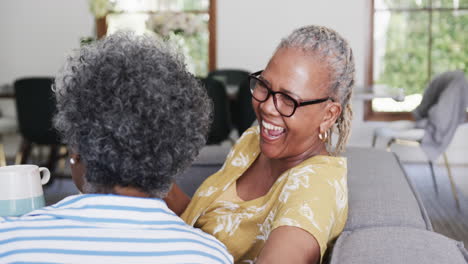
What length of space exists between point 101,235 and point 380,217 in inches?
31.7

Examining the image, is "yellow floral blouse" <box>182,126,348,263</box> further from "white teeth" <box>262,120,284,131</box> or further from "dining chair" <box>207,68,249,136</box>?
"dining chair" <box>207,68,249,136</box>

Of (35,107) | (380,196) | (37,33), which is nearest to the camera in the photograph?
(380,196)

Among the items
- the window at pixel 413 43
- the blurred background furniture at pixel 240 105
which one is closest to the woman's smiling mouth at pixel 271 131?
the blurred background furniture at pixel 240 105

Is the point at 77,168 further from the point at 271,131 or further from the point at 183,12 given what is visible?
the point at 183,12

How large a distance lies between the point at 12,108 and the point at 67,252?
209 inches

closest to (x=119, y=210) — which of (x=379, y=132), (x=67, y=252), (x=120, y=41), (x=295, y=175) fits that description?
(x=67, y=252)

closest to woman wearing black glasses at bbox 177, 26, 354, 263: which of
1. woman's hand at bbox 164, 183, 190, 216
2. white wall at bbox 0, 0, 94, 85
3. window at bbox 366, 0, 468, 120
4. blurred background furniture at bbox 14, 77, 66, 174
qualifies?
woman's hand at bbox 164, 183, 190, 216

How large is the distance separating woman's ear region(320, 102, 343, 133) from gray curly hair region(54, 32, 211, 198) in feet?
1.59

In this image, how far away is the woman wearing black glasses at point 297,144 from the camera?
3.82ft

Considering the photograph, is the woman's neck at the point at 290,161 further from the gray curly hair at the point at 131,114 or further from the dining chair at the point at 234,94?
the dining chair at the point at 234,94

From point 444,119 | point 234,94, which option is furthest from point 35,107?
point 444,119

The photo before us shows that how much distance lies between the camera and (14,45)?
569 cm

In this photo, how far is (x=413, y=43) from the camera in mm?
5484

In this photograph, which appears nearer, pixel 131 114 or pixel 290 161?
pixel 131 114
